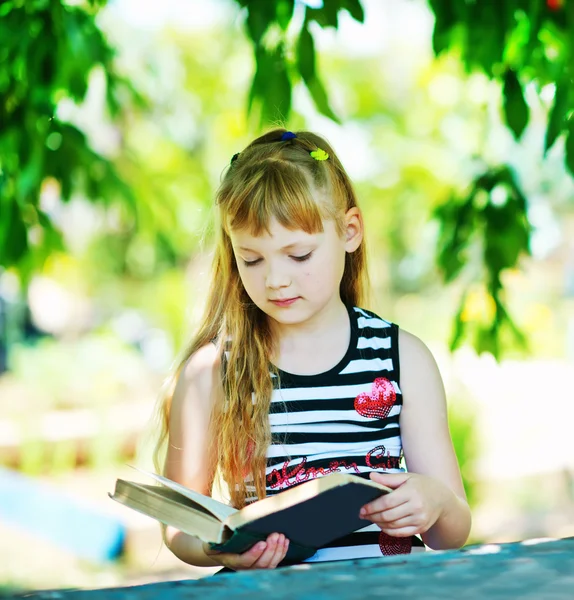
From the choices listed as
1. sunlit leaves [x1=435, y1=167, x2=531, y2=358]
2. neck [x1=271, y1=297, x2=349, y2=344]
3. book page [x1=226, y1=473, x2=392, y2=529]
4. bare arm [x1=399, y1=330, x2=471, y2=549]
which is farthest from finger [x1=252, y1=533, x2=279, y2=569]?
sunlit leaves [x1=435, y1=167, x2=531, y2=358]

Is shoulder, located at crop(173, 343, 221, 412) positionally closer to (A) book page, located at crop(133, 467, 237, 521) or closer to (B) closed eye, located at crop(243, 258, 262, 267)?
→ (B) closed eye, located at crop(243, 258, 262, 267)

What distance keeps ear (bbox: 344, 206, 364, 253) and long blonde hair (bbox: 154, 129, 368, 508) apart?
2cm

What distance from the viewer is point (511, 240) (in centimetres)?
262

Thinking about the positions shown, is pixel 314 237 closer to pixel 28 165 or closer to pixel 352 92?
pixel 28 165

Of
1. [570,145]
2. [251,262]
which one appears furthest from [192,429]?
[570,145]

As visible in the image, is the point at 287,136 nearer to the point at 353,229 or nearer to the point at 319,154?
the point at 319,154

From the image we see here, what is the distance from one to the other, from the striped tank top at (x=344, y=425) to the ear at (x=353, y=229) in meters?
0.20

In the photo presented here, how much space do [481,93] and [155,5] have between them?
14.5ft

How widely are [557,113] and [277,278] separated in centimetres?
86

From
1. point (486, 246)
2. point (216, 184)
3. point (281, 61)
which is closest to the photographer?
point (281, 61)

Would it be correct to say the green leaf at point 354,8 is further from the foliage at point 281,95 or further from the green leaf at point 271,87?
the green leaf at point 271,87

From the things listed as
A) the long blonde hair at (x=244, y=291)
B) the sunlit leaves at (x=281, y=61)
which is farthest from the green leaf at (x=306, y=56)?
the long blonde hair at (x=244, y=291)

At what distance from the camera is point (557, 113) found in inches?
76.5

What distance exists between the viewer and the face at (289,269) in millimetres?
1487
